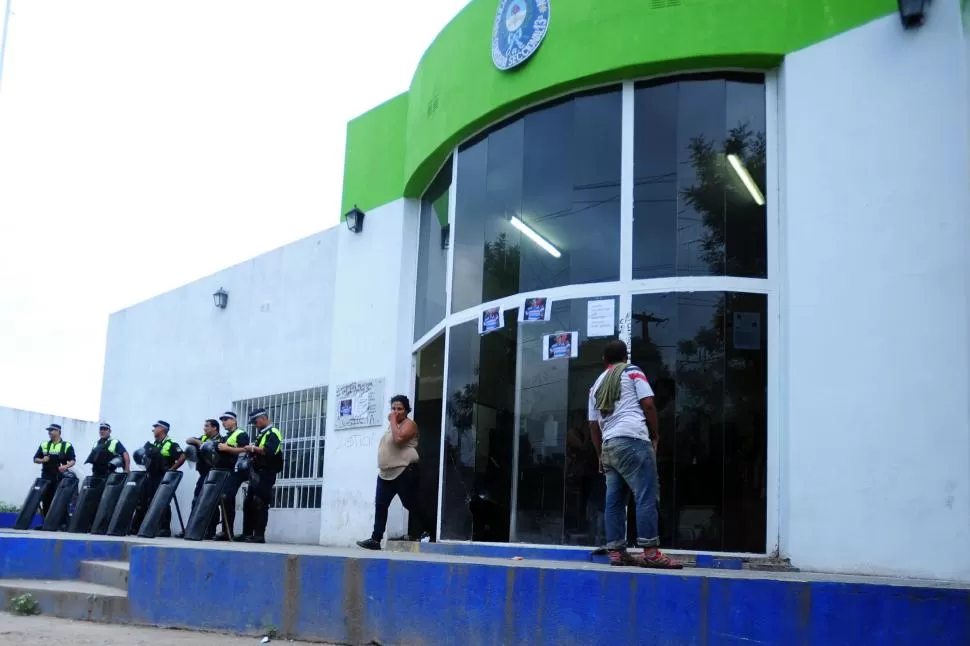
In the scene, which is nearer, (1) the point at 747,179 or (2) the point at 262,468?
(1) the point at 747,179

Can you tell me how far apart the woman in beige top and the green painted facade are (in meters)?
3.02

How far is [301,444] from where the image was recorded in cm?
1368

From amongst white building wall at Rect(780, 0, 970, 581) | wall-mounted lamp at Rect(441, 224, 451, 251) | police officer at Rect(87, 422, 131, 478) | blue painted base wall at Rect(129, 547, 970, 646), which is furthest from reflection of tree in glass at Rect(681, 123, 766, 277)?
police officer at Rect(87, 422, 131, 478)

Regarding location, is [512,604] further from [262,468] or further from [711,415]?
[262,468]

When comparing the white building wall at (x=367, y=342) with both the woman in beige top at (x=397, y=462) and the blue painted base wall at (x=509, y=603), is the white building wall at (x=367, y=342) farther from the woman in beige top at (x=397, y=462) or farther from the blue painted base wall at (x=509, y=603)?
the blue painted base wall at (x=509, y=603)

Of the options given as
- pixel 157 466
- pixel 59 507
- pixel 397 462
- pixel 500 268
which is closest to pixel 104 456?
pixel 59 507

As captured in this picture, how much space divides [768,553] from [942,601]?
2.84 metres

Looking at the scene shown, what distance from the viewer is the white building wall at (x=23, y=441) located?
71.3ft

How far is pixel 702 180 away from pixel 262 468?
6.69m

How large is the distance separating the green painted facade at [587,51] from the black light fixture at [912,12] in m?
0.20

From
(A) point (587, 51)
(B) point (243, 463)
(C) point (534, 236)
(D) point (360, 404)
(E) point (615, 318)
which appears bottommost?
(B) point (243, 463)

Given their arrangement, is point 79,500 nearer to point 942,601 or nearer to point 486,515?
point 486,515

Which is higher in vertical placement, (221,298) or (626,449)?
(221,298)

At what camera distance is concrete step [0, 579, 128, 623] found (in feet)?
23.7
